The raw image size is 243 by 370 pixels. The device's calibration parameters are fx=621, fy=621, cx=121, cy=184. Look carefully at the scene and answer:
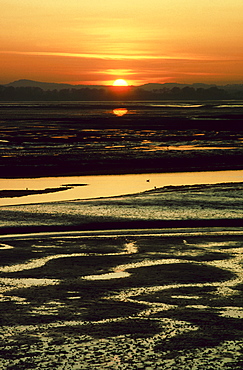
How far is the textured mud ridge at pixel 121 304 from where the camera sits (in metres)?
7.89

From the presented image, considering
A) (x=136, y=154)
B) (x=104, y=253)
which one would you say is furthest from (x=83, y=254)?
(x=136, y=154)

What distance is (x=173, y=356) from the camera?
7848 mm

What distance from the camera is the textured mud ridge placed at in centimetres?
789

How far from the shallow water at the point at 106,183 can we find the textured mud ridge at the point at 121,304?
768 cm

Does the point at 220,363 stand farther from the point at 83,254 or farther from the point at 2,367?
the point at 83,254

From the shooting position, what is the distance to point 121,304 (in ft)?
32.7

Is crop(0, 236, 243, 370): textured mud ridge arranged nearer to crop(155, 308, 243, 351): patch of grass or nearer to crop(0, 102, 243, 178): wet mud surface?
crop(155, 308, 243, 351): patch of grass

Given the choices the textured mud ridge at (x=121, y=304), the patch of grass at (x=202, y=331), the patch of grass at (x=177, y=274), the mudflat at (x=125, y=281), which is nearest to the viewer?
the textured mud ridge at (x=121, y=304)

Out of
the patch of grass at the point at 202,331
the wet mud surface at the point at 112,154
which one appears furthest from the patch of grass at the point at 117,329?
the wet mud surface at the point at 112,154

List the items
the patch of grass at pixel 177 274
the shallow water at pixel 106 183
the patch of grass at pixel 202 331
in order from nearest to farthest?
1. the patch of grass at pixel 202 331
2. the patch of grass at pixel 177 274
3. the shallow water at pixel 106 183

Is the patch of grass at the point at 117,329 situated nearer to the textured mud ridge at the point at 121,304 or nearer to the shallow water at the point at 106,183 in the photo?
the textured mud ridge at the point at 121,304

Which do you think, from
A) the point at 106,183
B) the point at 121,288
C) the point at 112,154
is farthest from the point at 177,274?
the point at 112,154

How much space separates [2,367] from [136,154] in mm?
30953

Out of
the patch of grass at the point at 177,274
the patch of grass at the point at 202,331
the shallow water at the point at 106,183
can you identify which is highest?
the shallow water at the point at 106,183
